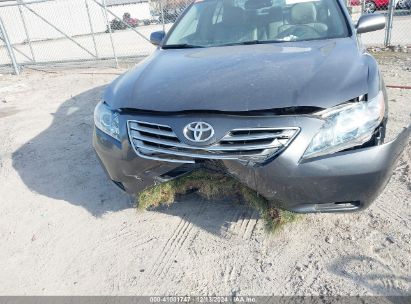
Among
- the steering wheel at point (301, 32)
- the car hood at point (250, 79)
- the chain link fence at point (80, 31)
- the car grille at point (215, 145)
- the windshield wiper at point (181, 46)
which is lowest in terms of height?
the chain link fence at point (80, 31)

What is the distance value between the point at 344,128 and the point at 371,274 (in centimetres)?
91

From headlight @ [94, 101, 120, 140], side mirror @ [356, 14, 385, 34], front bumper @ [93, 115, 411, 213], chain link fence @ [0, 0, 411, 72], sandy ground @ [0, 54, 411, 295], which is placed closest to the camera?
front bumper @ [93, 115, 411, 213]

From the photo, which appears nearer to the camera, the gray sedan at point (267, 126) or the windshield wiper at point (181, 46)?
the gray sedan at point (267, 126)

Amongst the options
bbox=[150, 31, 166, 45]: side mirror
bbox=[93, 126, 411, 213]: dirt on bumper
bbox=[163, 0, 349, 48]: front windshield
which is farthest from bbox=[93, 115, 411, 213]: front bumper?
bbox=[150, 31, 166, 45]: side mirror

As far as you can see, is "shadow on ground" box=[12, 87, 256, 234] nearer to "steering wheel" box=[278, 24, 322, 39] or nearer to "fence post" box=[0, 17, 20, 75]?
"steering wheel" box=[278, 24, 322, 39]

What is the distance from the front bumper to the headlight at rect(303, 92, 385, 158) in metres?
0.04

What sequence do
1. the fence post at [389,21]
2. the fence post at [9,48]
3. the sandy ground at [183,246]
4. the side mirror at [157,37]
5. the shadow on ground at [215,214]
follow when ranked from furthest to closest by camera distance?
the fence post at [9,48], the fence post at [389,21], the side mirror at [157,37], the shadow on ground at [215,214], the sandy ground at [183,246]

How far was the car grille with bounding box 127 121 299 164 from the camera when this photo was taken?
205cm

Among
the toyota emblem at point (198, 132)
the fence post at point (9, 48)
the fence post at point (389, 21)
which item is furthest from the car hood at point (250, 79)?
the fence post at point (9, 48)

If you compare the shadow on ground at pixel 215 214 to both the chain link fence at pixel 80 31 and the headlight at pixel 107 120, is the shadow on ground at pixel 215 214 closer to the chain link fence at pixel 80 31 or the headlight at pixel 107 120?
the headlight at pixel 107 120

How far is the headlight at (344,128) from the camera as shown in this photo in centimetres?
205

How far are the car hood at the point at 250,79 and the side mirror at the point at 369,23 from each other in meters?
0.59

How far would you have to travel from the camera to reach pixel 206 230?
2.78 m

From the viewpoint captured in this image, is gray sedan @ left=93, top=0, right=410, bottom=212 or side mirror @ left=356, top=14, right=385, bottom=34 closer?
gray sedan @ left=93, top=0, right=410, bottom=212
